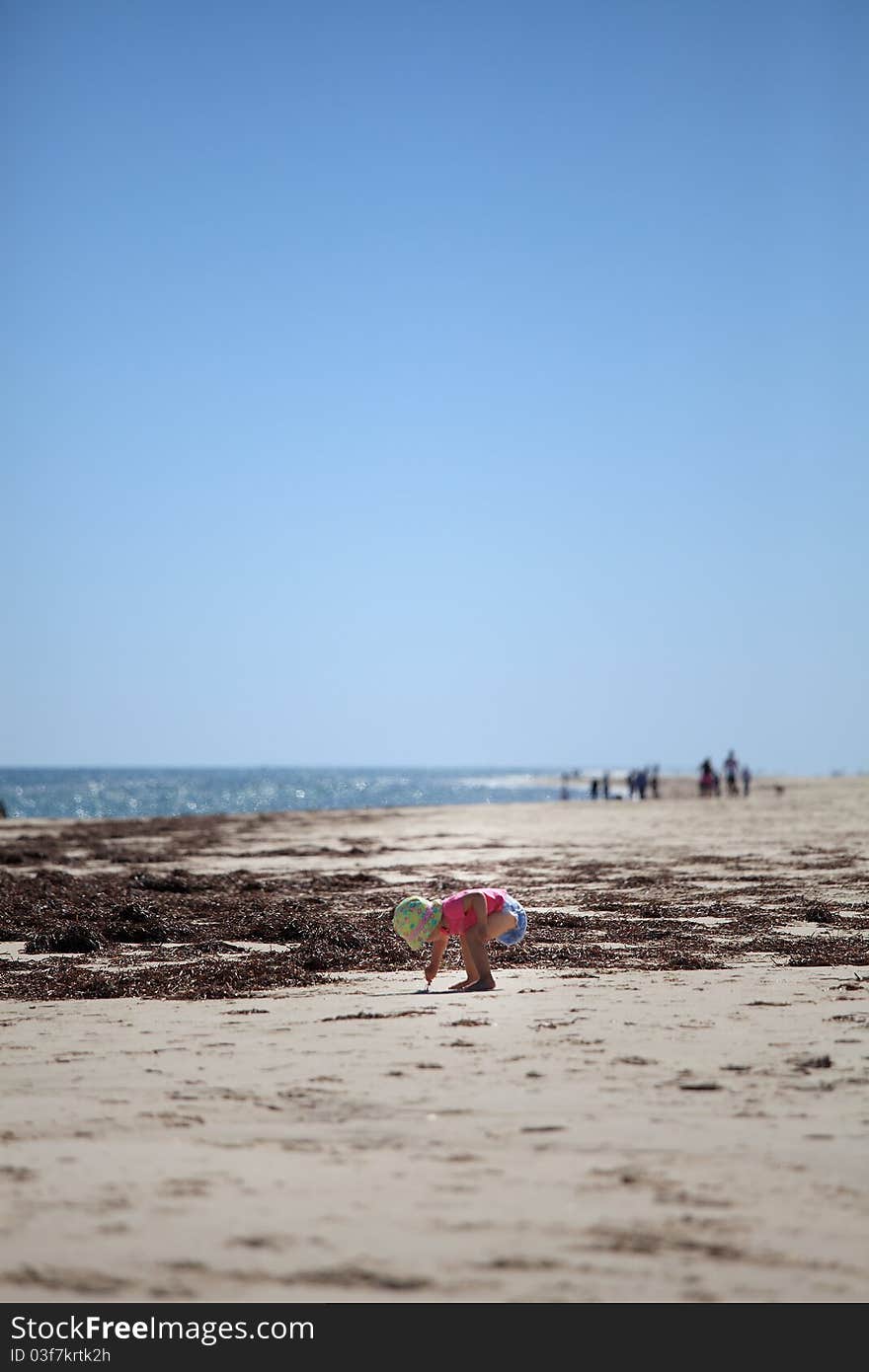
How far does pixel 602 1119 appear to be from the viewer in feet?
18.8

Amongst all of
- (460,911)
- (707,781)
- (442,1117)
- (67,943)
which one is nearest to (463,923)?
(460,911)

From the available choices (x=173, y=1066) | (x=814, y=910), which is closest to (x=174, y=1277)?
(x=173, y=1066)

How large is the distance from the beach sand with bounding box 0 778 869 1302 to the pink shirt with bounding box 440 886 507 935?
1.60ft

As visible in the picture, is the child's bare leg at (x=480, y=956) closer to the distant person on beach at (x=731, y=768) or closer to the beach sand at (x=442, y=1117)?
the beach sand at (x=442, y=1117)

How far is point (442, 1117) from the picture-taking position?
5.83m

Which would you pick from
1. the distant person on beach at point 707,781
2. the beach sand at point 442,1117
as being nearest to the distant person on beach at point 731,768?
the distant person on beach at point 707,781

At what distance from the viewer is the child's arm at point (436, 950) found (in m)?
9.61

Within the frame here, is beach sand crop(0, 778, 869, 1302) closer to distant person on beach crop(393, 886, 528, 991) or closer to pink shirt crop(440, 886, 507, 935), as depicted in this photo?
distant person on beach crop(393, 886, 528, 991)

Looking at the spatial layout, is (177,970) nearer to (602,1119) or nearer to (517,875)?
(602,1119)

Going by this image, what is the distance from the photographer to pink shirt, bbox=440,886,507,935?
9922 mm

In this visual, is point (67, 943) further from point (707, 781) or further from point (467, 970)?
point (707, 781)

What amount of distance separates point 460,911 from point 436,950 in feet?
1.16

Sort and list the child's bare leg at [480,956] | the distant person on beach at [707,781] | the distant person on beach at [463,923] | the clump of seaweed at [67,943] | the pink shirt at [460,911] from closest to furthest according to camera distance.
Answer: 1. the child's bare leg at [480,956]
2. the distant person on beach at [463,923]
3. the pink shirt at [460,911]
4. the clump of seaweed at [67,943]
5. the distant person on beach at [707,781]

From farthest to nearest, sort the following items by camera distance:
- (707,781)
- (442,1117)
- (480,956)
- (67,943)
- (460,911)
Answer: (707,781)
(67,943)
(460,911)
(480,956)
(442,1117)
